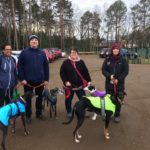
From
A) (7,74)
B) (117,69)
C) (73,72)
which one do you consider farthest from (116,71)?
(7,74)

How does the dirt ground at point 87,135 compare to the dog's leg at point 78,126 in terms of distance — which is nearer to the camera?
the dirt ground at point 87,135

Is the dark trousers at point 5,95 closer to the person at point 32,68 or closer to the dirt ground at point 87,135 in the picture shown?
the person at point 32,68

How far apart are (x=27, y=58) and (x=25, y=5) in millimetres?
48975

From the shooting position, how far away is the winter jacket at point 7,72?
6.64m

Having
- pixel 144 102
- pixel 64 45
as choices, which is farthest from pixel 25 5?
pixel 144 102

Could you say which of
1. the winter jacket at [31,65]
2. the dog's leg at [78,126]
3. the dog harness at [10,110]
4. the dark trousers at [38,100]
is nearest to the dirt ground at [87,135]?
the dog's leg at [78,126]

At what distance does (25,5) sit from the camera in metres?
54.2

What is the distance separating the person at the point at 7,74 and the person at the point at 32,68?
334 mm

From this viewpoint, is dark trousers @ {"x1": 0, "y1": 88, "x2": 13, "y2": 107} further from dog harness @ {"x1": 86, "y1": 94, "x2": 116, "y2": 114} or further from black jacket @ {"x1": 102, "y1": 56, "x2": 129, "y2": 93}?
black jacket @ {"x1": 102, "y1": 56, "x2": 129, "y2": 93}

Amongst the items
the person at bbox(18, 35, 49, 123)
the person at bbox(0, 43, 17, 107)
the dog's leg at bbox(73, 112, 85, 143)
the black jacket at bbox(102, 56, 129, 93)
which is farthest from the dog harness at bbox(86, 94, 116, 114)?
the person at bbox(0, 43, 17, 107)

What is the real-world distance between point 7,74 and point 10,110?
1117mm

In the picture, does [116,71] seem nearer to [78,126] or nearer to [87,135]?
[87,135]

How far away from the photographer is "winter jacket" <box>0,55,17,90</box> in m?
6.64

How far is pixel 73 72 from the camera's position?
24.9 ft
